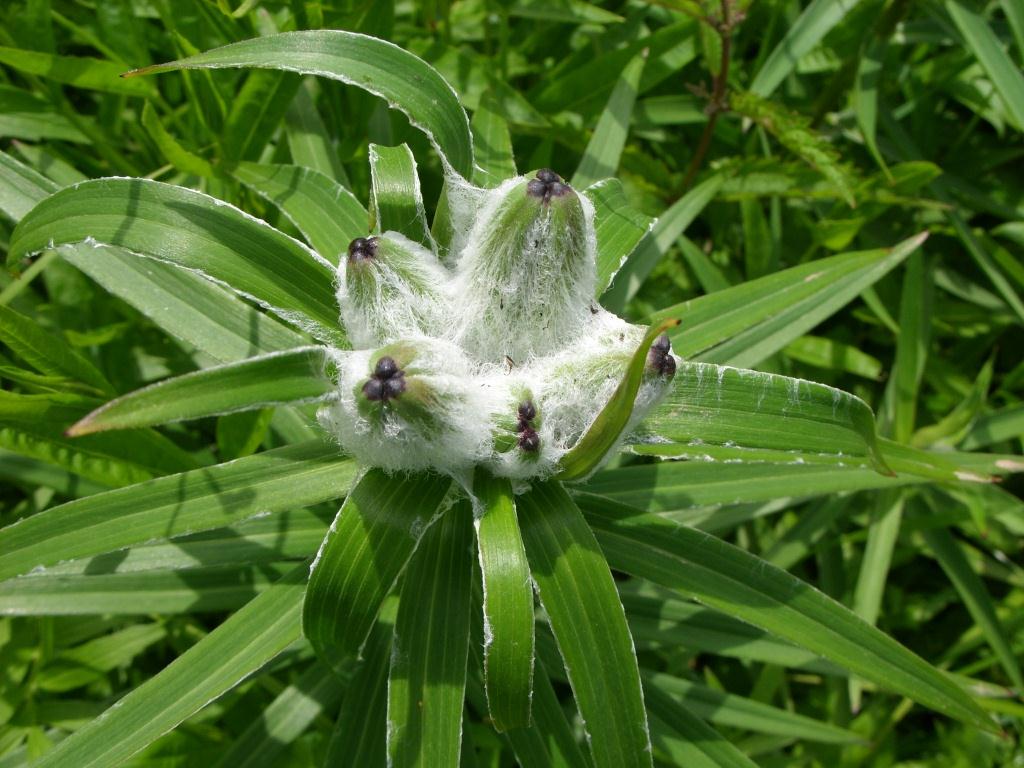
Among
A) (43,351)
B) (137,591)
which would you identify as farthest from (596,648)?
(43,351)

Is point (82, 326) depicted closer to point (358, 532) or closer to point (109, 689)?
point (109, 689)

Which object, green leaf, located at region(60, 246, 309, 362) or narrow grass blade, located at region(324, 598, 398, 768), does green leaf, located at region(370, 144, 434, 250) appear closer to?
green leaf, located at region(60, 246, 309, 362)

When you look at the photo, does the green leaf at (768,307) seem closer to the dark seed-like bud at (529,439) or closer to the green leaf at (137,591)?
the dark seed-like bud at (529,439)

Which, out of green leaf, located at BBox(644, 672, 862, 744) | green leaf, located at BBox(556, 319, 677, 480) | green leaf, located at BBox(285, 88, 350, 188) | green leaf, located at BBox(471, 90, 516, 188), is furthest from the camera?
green leaf, located at BBox(644, 672, 862, 744)

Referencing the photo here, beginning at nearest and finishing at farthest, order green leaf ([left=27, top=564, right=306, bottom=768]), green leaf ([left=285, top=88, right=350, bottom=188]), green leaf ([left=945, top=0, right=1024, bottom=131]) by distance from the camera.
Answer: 1. green leaf ([left=27, top=564, right=306, bottom=768])
2. green leaf ([left=285, top=88, right=350, bottom=188])
3. green leaf ([left=945, top=0, right=1024, bottom=131])

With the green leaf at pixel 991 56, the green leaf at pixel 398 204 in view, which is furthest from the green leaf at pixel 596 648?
the green leaf at pixel 991 56

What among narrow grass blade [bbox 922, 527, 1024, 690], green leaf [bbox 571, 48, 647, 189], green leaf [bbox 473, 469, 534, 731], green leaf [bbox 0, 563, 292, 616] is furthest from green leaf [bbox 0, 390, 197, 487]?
narrow grass blade [bbox 922, 527, 1024, 690]

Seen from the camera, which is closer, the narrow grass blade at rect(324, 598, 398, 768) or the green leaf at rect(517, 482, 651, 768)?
the green leaf at rect(517, 482, 651, 768)
